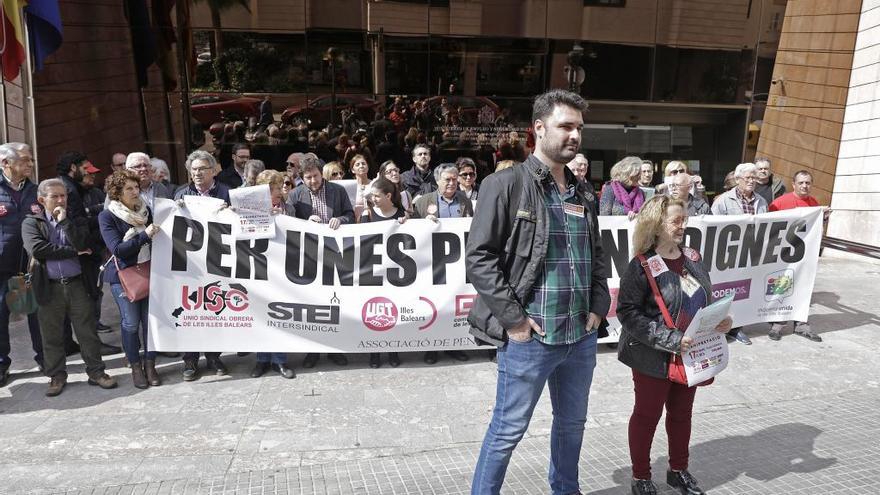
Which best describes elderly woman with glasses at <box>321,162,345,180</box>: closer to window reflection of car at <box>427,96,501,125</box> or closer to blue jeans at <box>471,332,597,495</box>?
window reflection of car at <box>427,96,501,125</box>

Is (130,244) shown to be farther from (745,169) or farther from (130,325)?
(745,169)

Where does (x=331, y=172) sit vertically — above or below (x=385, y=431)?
above

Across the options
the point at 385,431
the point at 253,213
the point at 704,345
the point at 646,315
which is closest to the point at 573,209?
the point at 646,315

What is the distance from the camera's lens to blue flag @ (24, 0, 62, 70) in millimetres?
8086

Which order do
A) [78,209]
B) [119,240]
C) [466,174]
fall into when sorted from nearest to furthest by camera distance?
[119,240] → [78,209] → [466,174]

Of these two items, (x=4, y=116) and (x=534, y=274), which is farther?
(x=4, y=116)

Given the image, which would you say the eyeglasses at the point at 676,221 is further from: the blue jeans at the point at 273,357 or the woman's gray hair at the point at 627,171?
the blue jeans at the point at 273,357

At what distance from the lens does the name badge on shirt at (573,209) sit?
287 centimetres

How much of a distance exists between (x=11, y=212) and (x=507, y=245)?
4372 millimetres

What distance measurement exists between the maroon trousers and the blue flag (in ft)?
28.3

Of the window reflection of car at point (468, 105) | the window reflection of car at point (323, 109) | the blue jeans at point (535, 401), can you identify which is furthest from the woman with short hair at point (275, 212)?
the window reflection of car at point (468, 105)

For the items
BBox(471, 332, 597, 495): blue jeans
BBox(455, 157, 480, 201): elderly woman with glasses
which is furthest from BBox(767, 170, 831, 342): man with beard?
BBox(471, 332, 597, 495): blue jeans

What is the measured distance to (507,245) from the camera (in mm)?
2785

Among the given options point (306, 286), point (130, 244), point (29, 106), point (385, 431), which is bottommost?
point (385, 431)
